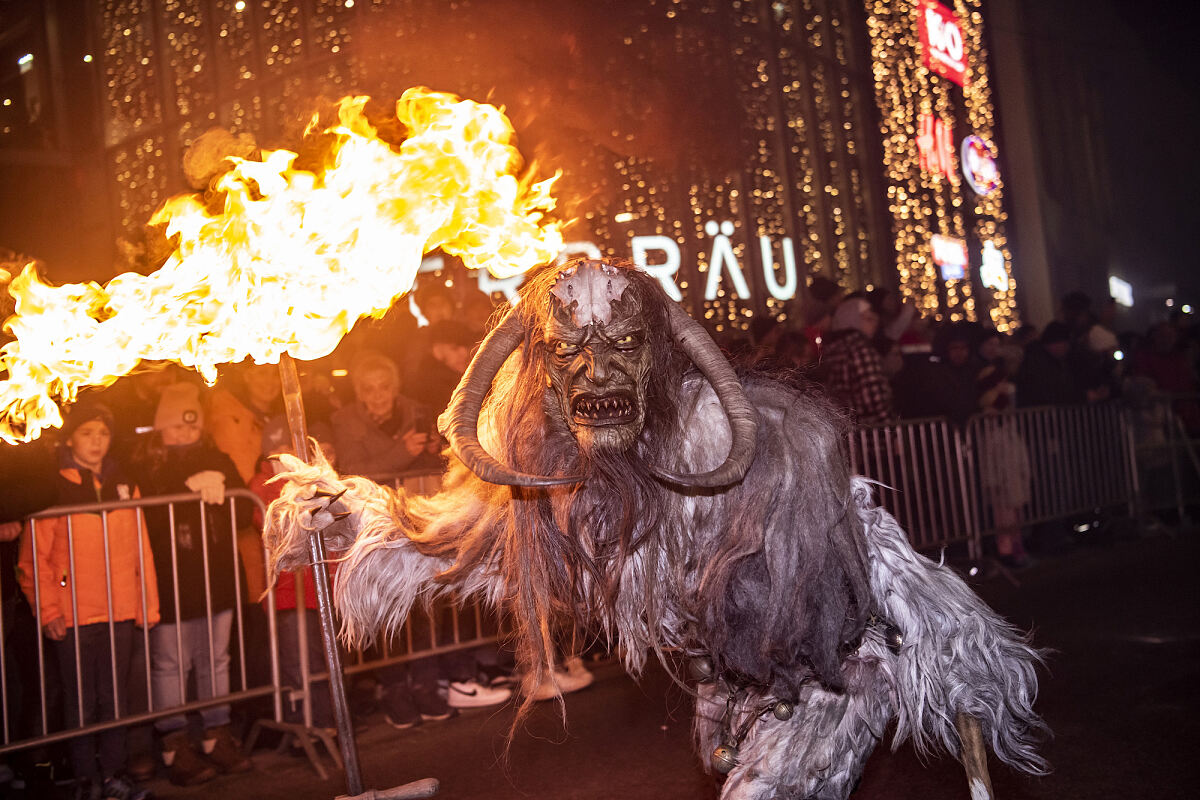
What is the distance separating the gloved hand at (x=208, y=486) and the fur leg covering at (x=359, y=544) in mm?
2246

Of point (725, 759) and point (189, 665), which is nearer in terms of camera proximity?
point (725, 759)

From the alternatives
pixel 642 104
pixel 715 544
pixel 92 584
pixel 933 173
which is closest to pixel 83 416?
pixel 92 584

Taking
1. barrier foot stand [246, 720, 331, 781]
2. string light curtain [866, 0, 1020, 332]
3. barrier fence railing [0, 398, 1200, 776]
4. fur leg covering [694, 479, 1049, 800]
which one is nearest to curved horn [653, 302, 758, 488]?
fur leg covering [694, 479, 1049, 800]

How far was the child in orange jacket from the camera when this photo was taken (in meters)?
4.99

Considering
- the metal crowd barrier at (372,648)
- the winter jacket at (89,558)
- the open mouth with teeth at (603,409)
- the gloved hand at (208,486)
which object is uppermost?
the open mouth with teeth at (603,409)

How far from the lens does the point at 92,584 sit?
5176 mm

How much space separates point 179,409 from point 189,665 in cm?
135

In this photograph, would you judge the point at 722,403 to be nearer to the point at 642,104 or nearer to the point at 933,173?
the point at 642,104

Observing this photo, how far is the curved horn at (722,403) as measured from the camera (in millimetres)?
2598

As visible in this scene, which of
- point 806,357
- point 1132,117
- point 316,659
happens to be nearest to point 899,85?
point 806,357

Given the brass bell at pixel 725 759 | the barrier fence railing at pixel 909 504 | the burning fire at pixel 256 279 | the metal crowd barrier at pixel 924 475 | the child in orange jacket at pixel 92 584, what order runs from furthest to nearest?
the metal crowd barrier at pixel 924 475 < the barrier fence railing at pixel 909 504 < the child in orange jacket at pixel 92 584 < the burning fire at pixel 256 279 < the brass bell at pixel 725 759

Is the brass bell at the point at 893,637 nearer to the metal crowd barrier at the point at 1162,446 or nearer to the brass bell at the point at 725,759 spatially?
the brass bell at the point at 725,759

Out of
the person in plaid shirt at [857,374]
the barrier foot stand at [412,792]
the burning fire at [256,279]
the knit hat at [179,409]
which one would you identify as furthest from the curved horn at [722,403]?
the person in plaid shirt at [857,374]

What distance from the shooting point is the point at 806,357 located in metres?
7.72
